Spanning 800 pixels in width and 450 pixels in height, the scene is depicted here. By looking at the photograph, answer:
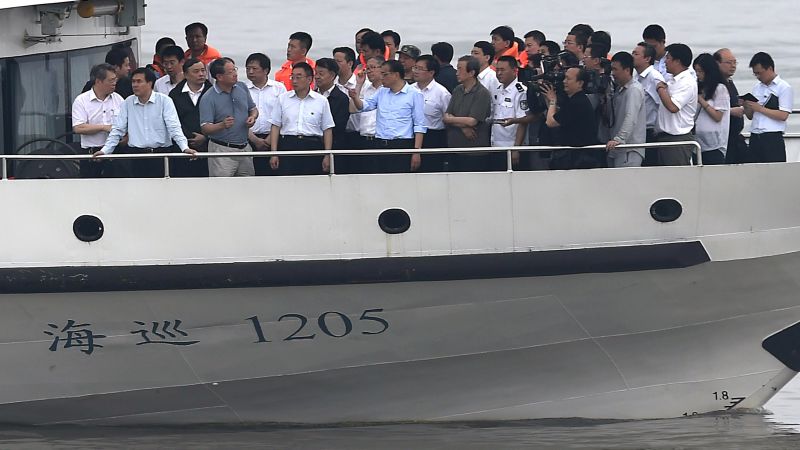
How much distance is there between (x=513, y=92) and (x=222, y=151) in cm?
186

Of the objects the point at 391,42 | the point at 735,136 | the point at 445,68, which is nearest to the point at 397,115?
the point at 445,68

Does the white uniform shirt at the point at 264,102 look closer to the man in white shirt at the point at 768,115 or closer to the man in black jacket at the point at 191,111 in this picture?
the man in black jacket at the point at 191,111

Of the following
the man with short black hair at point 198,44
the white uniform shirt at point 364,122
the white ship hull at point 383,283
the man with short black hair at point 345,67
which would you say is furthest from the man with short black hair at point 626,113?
the man with short black hair at point 198,44

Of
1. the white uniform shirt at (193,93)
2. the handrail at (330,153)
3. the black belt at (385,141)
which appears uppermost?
the white uniform shirt at (193,93)

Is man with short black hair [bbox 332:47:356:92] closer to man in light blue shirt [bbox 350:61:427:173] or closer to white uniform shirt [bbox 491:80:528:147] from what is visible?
man in light blue shirt [bbox 350:61:427:173]

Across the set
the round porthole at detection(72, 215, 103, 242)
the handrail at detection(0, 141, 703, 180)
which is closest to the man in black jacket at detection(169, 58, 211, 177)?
the handrail at detection(0, 141, 703, 180)

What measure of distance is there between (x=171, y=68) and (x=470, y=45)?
23.0 meters

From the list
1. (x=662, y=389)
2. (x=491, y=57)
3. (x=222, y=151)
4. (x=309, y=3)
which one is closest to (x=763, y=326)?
(x=662, y=389)

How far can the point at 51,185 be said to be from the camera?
950 cm

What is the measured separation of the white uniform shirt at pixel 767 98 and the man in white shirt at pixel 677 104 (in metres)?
0.82

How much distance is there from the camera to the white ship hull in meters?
9.52

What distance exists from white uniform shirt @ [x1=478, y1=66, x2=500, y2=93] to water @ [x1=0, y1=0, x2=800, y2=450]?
228 centimetres

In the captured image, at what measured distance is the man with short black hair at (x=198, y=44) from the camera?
1132 centimetres

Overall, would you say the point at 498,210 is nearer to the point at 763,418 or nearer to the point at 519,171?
the point at 519,171
